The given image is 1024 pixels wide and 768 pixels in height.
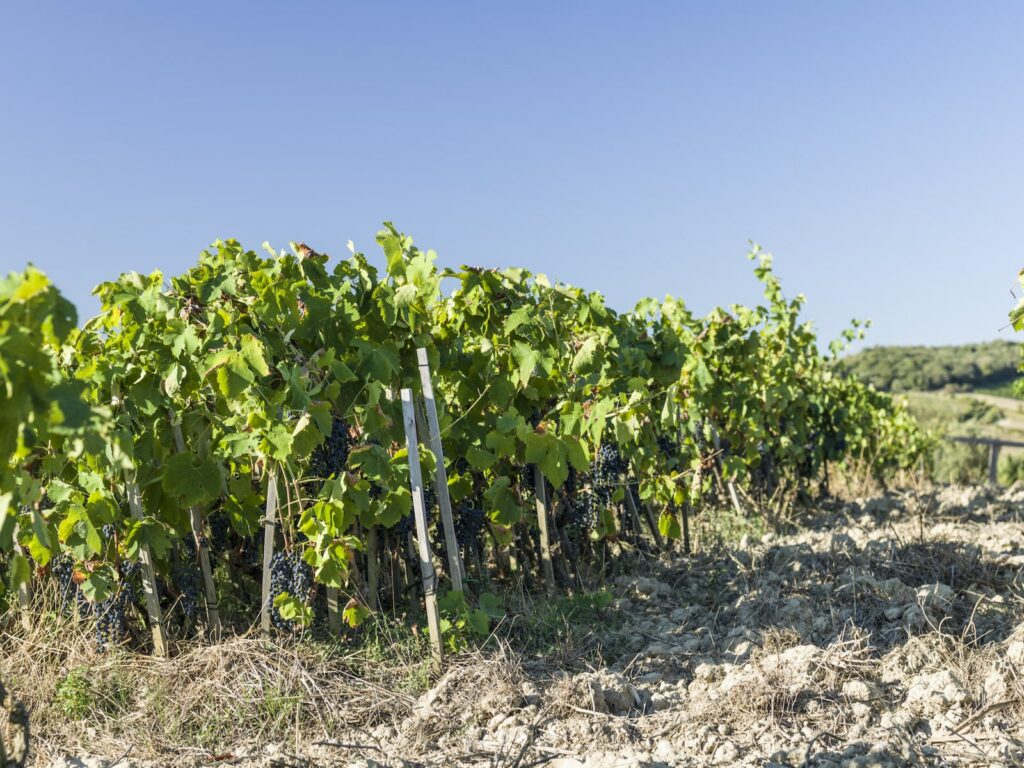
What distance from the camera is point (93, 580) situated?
382cm

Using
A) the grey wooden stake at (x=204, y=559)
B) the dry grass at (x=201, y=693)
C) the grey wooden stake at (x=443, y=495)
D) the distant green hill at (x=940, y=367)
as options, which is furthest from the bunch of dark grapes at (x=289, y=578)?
the distant green hill at (x=940, y=367)

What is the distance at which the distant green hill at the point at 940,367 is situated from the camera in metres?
45.6

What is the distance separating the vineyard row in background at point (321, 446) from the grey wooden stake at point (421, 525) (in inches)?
0.9

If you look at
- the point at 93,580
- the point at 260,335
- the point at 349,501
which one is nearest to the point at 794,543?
the point at 349,501

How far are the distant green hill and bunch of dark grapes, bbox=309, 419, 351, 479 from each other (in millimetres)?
42177

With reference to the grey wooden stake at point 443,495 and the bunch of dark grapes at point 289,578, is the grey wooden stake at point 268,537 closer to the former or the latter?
the bunch of dark grapes at point 289,578

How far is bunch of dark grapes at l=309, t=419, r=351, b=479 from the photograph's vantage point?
3812 millimetres

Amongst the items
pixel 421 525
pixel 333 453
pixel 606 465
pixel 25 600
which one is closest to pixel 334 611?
pixel 421 525

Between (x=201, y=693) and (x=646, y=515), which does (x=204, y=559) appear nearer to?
(x=201, y=693)

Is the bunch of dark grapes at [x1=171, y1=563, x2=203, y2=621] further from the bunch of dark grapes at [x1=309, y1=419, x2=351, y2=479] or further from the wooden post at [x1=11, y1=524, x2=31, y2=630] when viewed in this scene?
the bunch of dark grapes at [x1=309, y1=419, x2=351, y2=479]

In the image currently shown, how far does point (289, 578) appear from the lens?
12.5ft

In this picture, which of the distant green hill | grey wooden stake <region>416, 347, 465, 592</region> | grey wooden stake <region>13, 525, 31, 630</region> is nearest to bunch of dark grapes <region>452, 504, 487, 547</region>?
grey wooden stake <region>416, 347, 465, 592</region>

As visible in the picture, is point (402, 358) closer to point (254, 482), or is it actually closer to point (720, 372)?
point (254, 482)

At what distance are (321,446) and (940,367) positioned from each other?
49.2 metres
